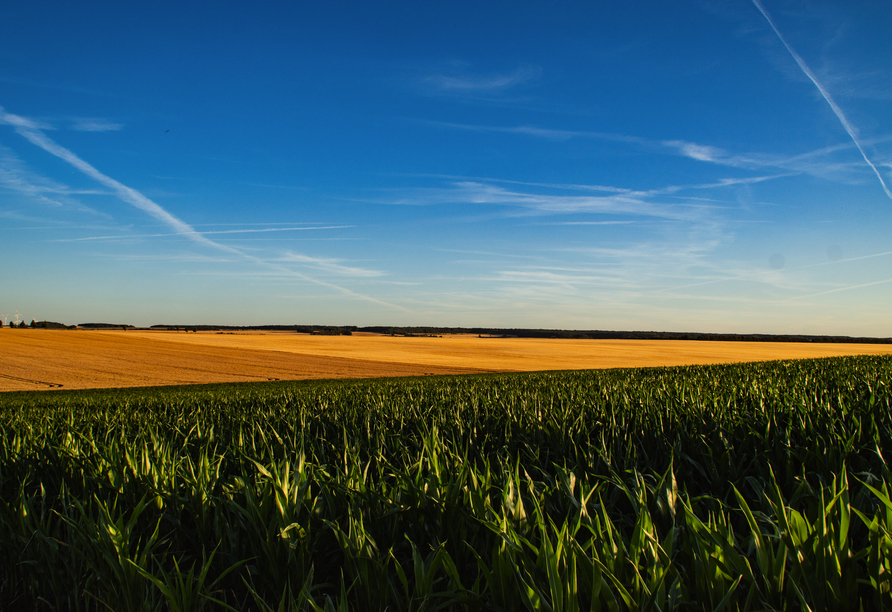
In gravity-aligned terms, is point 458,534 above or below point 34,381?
above

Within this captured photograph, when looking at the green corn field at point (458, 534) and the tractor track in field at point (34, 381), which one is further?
the tractor track in field at point (34, 381)

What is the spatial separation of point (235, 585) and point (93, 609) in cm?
70

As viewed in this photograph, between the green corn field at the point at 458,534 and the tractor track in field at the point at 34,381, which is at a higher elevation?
the green corn field at the point at 458,534

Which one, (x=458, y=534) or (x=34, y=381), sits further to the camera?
(x=34, y=381)

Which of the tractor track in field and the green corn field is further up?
the green corn field

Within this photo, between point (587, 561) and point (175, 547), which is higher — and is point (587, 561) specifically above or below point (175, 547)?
above

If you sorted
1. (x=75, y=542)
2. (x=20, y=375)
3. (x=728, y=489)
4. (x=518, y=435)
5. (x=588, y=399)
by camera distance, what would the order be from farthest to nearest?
(x=20, y=375) → (x=588, y=399) → (x=518, y=435) → (x=728, y=489) → (x=75, y=542)

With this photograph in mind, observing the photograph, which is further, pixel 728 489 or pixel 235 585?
pixel 728 489

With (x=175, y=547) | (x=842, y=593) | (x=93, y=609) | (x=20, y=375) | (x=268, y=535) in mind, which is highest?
(x=842, y=593)

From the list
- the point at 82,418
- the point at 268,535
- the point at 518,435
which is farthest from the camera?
the point at 82,418

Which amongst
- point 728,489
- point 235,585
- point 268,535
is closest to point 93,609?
point 235,585

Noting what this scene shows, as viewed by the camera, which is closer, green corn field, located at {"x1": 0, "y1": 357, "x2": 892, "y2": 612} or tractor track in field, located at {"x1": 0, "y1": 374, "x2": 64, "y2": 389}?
green corn field, located at {"x1": 0, "y1": 357, "x2": 892, "y2": 612}

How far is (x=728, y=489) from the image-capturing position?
3.31m

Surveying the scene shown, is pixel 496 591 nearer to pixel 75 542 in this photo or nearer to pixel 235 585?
pixel 235 585
